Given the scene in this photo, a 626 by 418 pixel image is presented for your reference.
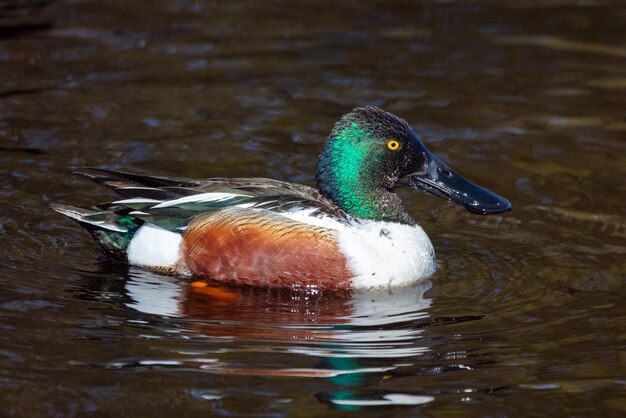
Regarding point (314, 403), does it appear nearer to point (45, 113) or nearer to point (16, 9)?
point (45, 113)

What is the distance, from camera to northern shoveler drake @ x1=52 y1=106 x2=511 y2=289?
7.14 metres

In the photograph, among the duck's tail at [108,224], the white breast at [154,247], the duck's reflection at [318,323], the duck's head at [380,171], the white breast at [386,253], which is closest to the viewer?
the duck's reflection at [318,323]

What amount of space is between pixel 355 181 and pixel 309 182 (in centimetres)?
153

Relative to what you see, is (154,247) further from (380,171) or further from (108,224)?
(380,171)

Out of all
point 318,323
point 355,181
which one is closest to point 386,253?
point 355,181

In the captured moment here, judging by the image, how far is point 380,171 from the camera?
7379 millimetres

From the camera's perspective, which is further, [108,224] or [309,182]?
[309,182]

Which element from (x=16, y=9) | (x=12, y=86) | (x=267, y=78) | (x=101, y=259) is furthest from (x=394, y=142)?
(x=16, y=9)

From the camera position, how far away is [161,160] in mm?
9078

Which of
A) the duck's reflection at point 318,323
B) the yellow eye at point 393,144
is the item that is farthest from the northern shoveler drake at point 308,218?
the duck's reflection at point 318,323

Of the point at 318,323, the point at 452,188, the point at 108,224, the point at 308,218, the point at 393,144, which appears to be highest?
the point at 393,144

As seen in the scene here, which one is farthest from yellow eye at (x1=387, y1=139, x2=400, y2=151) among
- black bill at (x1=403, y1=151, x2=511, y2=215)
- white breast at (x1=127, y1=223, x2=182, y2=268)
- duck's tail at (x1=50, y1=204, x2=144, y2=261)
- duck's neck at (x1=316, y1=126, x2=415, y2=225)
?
duck's tail at (x1=50, y1=204, x2=144, y2=261)

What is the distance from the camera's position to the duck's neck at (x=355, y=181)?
730 cm

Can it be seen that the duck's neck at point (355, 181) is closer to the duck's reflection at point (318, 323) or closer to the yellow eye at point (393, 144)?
the yellow eye at point (393, 144)
